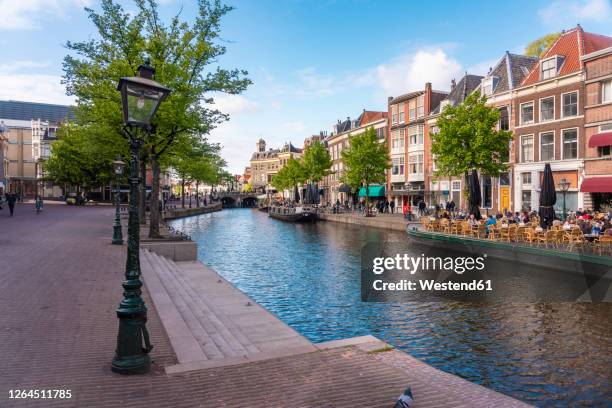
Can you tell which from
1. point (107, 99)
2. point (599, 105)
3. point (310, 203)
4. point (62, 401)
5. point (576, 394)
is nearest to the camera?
point (62, 401)

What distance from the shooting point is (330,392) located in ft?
19.2

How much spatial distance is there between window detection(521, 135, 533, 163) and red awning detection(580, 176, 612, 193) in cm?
622

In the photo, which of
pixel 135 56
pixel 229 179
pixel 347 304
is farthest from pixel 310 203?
pixel 229 179

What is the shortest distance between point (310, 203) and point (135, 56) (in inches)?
1420

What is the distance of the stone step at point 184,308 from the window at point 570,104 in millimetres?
31223

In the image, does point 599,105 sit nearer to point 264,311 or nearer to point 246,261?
point 246,261

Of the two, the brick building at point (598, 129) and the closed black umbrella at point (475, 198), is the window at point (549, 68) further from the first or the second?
the closed black umbrella at point (475, 198)

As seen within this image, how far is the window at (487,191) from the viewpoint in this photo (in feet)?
132

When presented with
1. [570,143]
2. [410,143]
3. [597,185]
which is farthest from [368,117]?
[597,185]

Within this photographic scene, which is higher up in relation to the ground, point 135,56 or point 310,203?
point 135,56

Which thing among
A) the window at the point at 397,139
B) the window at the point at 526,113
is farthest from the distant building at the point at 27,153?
the window at the point at 526,113

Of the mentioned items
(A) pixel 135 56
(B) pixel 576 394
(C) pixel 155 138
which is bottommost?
(B) pixel 576 394

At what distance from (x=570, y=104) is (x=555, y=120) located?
1510mm

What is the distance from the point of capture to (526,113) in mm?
36562
